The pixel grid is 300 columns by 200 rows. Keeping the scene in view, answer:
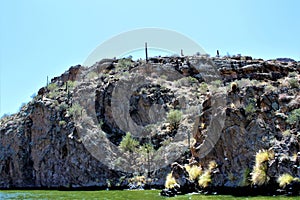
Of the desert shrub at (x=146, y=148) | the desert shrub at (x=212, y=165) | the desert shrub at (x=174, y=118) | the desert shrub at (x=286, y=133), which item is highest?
the desert shrub at (x=174, y=118)

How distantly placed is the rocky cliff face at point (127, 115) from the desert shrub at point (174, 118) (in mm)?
234

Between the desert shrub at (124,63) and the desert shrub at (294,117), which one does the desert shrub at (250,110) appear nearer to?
the desert shrub at (294,117)

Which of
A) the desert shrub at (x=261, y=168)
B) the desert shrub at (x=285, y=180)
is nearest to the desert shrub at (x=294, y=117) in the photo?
the desert shrub at (x=261, y=168)

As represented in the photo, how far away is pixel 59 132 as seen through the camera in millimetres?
57188

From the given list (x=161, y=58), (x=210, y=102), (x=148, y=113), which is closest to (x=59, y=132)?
(x=148, y=113)

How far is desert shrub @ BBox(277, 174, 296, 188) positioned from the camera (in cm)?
2520

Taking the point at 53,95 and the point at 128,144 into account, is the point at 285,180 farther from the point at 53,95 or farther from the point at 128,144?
the point at 53,95

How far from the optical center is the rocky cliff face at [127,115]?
107ft

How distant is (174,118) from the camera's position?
176 feet

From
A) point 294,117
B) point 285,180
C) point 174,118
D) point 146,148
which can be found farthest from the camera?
point 174,118

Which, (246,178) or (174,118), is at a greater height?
A: (174,118)

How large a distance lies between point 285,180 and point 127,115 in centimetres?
3476

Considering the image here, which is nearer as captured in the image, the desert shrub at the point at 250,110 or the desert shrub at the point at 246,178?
the desert shrub at the point at 246,178

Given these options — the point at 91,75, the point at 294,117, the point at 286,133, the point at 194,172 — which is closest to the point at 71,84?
the point at 91,75
